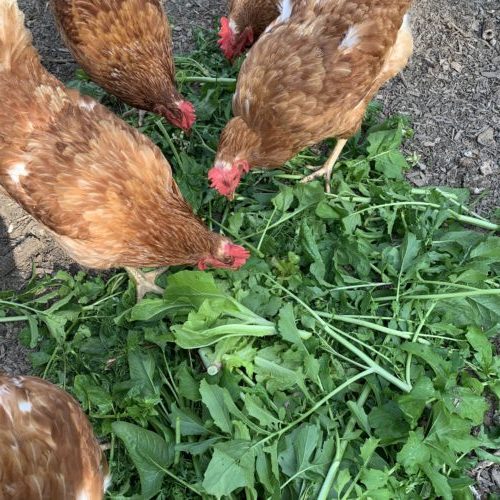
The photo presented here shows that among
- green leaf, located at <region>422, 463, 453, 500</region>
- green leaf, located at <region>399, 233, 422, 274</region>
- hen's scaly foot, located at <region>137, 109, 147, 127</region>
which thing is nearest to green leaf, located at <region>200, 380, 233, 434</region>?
green leaf, located at <region>422, 463, 453, 500</region>

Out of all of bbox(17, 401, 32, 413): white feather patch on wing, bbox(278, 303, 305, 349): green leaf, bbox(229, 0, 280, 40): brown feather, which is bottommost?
bbox(278, 303, 305, 349): green leaf

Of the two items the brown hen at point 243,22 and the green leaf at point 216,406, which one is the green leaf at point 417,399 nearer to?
the green leaf at point 216,406

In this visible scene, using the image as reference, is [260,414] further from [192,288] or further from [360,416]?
[192,288]

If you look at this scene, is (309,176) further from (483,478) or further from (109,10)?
(483,478)

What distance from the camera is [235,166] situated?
7.05ft

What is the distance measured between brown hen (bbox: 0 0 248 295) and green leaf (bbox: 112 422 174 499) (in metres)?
0.64

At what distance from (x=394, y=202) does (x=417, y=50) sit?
A: 102cm

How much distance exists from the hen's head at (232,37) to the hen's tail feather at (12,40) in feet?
3.17

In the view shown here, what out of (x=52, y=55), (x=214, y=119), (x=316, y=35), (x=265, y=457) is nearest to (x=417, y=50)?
(x=316, y=35)

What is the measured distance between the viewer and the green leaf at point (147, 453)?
178 centimetres

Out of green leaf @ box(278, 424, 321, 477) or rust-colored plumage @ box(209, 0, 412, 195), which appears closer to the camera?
green leaf @ box(278, 424, 321, 477)

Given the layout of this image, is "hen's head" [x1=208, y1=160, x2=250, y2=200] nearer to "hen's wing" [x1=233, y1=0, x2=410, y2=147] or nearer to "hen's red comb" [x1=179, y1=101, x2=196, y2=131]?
"hen's wing" [x1=233, y1=0, x2=410, y2=147]

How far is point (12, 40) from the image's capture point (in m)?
1.94

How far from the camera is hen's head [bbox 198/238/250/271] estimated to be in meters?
2.00
